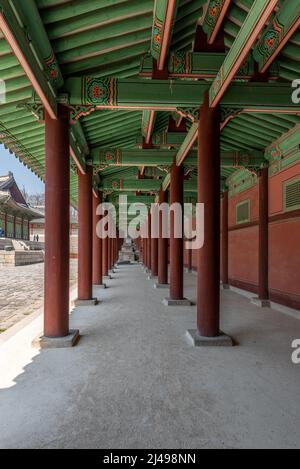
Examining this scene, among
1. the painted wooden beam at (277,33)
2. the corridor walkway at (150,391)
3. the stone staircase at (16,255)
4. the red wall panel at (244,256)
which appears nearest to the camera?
the corridor walkway at (150,391)

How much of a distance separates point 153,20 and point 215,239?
3.10m

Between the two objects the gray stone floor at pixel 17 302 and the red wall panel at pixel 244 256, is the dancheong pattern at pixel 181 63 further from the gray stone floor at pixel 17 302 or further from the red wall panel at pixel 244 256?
the red wall panel at pixel 244 256

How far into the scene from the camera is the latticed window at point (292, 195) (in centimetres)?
700

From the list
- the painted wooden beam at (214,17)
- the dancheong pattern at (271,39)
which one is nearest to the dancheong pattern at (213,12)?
the painted wooden beam at (214,17)

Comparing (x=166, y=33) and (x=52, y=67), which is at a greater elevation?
(x=166, y=33)

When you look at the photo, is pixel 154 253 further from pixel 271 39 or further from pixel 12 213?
pixel 12 213

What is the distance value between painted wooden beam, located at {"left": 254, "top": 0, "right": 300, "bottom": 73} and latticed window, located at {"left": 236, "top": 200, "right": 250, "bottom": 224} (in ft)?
19.3

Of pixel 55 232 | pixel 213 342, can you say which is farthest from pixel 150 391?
pixel 55 232

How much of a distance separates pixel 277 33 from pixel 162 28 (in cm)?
153

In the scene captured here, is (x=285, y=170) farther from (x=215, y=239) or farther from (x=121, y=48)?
(x=121, y=48)

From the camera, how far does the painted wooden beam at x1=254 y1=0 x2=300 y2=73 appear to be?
3504 millimetres

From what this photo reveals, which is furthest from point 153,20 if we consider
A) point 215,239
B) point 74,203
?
point 74,203

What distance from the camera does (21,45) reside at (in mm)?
3055

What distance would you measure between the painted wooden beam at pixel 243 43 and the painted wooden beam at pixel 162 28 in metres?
0.80
